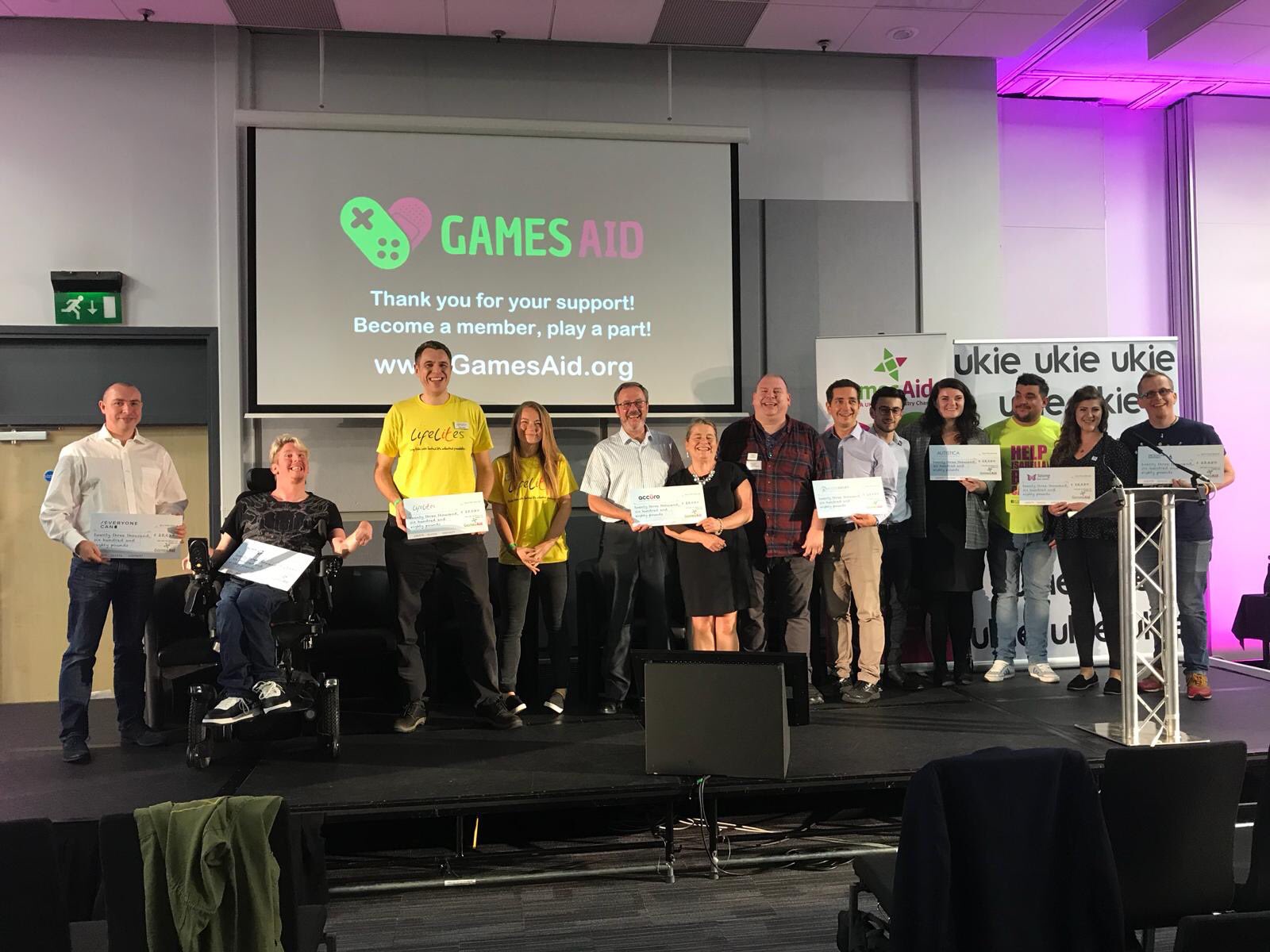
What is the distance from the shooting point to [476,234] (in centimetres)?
590

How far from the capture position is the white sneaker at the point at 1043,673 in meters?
5.23

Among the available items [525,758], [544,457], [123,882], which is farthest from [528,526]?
[123,882]

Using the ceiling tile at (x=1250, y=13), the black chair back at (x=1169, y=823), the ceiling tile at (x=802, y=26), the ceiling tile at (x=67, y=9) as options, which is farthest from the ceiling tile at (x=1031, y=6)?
the ceiling tile at (x=67, y=9)

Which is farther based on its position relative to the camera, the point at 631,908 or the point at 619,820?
the point at 619,820

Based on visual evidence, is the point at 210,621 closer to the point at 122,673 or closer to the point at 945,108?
the point at 122,673

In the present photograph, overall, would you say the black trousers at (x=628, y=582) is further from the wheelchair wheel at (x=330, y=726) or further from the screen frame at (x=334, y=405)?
the screen frame at (x=334, y=405)

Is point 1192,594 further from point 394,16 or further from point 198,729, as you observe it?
point 394,16

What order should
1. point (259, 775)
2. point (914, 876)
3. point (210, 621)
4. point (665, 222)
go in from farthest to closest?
point (665, 222), point (210, 621), point (259, 775), point (914, 876)

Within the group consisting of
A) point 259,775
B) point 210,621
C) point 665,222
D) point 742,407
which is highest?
point 665,222

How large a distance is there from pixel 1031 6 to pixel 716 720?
4.73m

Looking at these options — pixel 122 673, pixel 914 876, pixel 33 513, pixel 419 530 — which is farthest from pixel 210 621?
pixel 914 876

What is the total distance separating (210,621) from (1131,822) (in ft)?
11.5

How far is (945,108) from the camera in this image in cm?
647

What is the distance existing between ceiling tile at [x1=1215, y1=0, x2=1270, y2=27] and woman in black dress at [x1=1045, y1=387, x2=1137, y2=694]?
2.56 metres
